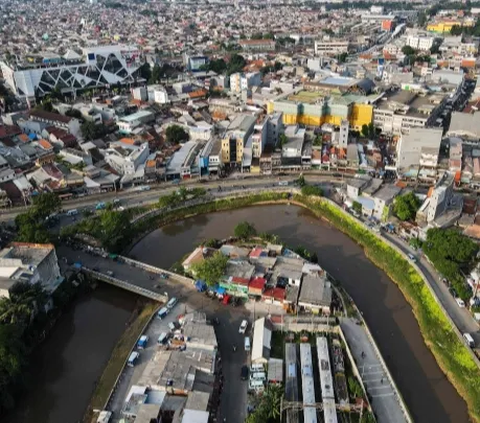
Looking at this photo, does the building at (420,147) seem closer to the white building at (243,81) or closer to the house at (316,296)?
the house at (316,296)

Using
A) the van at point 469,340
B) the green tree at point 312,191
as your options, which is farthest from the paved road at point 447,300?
the green tree at point 312,191

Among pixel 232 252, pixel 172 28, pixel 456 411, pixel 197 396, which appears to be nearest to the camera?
pixel 197 396

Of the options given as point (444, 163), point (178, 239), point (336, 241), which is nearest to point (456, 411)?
point (336, 241)

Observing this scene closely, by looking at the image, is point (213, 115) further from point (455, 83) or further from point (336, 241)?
point (455, 83)

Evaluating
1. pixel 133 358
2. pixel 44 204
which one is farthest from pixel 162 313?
pixel 44 204

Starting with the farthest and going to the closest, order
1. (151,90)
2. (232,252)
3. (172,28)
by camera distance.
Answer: (172,28) → (151,90) → (232,252)

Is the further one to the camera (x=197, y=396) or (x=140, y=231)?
(x=140, y=231)

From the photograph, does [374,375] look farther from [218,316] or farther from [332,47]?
[332,47]
